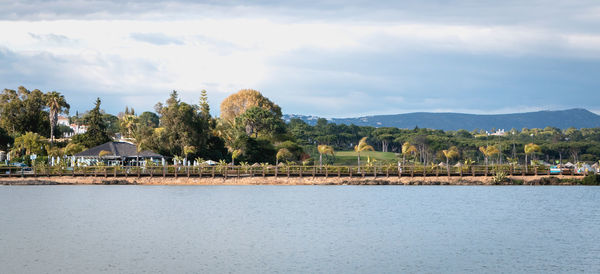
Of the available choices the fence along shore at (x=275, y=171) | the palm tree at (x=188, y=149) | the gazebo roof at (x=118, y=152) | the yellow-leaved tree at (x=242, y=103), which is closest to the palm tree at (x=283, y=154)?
the palm tree at (x=188, y=149)

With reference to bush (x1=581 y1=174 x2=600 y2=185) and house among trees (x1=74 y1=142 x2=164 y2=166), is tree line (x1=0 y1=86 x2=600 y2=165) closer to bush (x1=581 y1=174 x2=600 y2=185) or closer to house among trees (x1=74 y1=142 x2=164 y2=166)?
house among trees (x1=74 y1=142 x2=164 y2=166)

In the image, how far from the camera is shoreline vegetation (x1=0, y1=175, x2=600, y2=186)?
6944 centimetres

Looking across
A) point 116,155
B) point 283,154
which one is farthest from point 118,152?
point 283,154

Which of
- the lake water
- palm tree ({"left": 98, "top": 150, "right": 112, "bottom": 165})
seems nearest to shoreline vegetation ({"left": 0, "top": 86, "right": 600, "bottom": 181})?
palm tree ({"left": 98, "top": 150, "right": 112, "bottom": 165})

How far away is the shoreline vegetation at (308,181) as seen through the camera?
69.4 metres

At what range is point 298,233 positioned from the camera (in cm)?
3588

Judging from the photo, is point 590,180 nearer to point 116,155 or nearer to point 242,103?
point 116,155

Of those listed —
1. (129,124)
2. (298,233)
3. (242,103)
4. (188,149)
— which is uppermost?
(242,103)

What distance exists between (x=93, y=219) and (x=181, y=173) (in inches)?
1116

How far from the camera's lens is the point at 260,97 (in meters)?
121

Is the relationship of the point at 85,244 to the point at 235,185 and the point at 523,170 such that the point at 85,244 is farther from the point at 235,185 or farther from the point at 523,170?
the point at 523,170

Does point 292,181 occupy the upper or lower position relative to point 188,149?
lower

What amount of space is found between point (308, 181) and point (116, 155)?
26.0 metres

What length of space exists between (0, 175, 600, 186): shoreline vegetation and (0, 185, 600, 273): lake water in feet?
22.3
